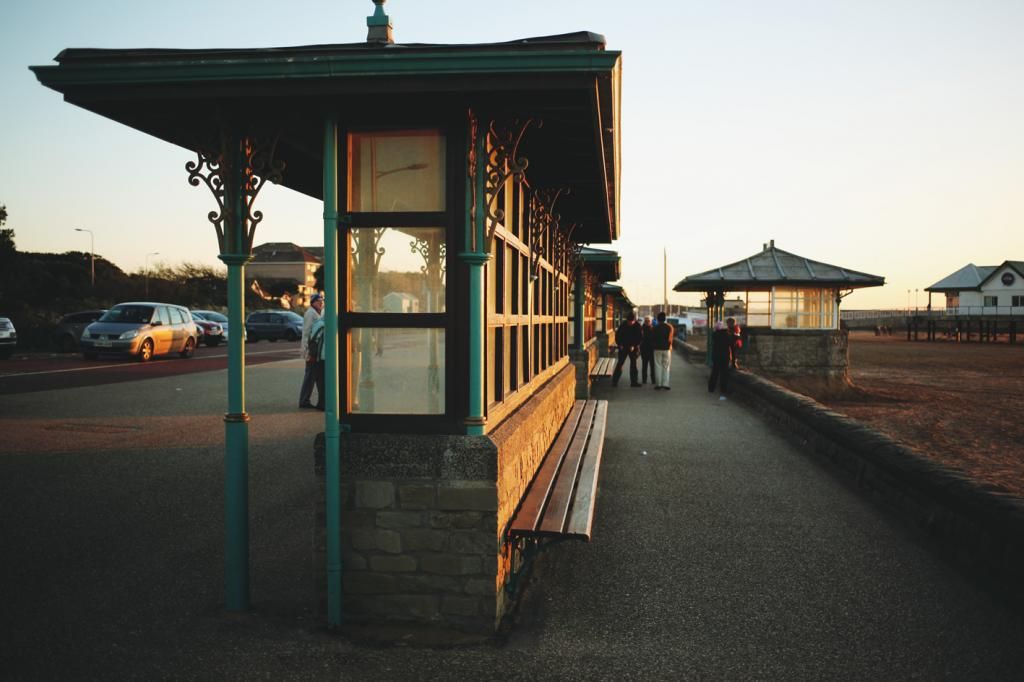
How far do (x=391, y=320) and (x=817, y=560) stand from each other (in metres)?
3.67

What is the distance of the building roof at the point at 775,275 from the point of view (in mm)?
27641

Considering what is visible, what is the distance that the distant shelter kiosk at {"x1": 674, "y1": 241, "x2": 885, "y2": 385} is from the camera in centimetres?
2575

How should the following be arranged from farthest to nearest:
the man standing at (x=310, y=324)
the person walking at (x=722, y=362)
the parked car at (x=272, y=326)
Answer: the parked car at (x=272, y=326) → the person walking at (x=722, y=362) → the man standing at (x=310, y=324)

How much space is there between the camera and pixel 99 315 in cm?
2722

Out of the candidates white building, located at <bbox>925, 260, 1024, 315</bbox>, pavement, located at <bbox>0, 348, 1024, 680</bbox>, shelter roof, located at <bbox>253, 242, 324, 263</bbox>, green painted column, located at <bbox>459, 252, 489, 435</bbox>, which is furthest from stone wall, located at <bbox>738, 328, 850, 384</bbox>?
shelter roof, located at <bbox>253, 242, 324, 263</bbox>

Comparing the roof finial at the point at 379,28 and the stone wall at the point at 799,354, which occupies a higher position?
the roof finial at the point at 379,28

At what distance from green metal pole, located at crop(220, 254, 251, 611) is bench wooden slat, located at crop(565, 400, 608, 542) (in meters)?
1.97

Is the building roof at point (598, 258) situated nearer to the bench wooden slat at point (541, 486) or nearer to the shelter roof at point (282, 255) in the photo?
the bench wooden slat at point (541, 486)

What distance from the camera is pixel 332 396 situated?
4.46m

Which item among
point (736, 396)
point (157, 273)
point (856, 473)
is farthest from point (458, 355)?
point (157, 273)

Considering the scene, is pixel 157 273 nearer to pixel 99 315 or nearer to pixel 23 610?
pixel 99 315

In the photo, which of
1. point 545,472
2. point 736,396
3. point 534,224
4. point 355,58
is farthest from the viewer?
point 736,396

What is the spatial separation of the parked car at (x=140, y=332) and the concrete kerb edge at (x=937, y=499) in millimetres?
20010

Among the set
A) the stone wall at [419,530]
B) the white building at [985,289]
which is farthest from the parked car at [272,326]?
the white building at [985,289]
